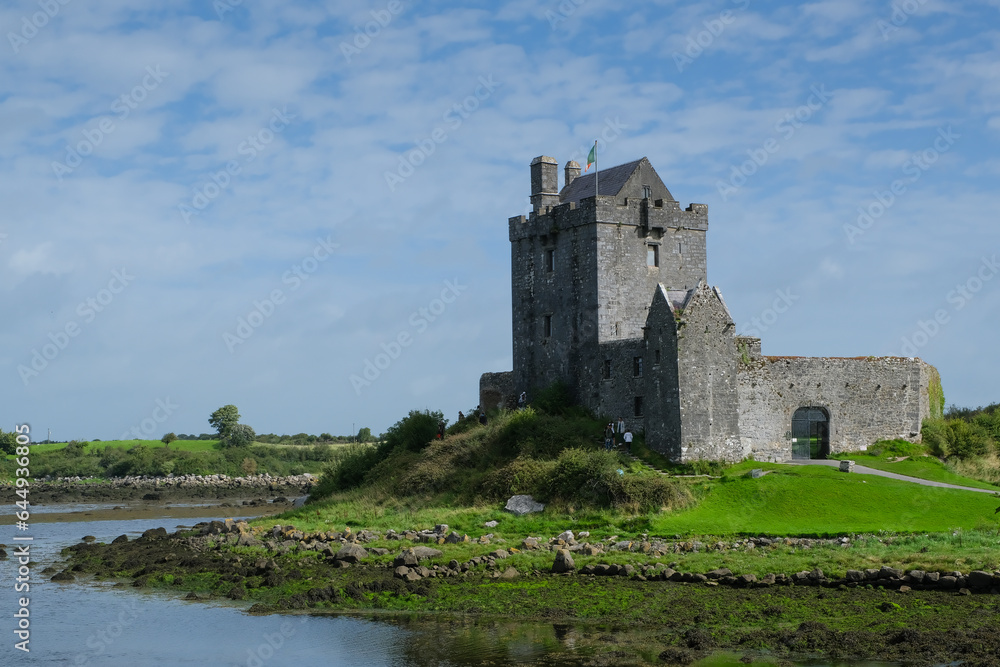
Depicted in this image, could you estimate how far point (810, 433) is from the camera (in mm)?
41938

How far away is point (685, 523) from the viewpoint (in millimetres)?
32656

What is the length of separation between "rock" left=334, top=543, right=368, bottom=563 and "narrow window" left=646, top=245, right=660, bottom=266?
1892cm

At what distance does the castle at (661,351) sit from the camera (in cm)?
3888

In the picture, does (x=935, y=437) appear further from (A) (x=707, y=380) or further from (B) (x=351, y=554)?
(B) (x=351, y=554)

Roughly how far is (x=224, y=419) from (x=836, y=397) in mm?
90340

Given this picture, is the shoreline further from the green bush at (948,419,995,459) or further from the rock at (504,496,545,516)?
the green bush at (948,419,995,459)

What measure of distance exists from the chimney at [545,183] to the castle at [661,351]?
0.06 meters

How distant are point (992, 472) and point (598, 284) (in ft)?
→ 54.1

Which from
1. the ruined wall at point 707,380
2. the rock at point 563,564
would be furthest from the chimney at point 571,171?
the rock at point 563,564

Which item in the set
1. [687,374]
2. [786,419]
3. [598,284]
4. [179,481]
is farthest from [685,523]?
[179,481]

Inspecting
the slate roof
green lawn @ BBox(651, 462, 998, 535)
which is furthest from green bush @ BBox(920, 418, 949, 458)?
the slate roof

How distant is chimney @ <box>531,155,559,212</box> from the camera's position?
48.6 metres

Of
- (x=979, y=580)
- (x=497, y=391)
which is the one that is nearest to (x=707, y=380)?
(x=497, y=391)

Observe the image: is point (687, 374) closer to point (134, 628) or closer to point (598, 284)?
point (598, 284)
